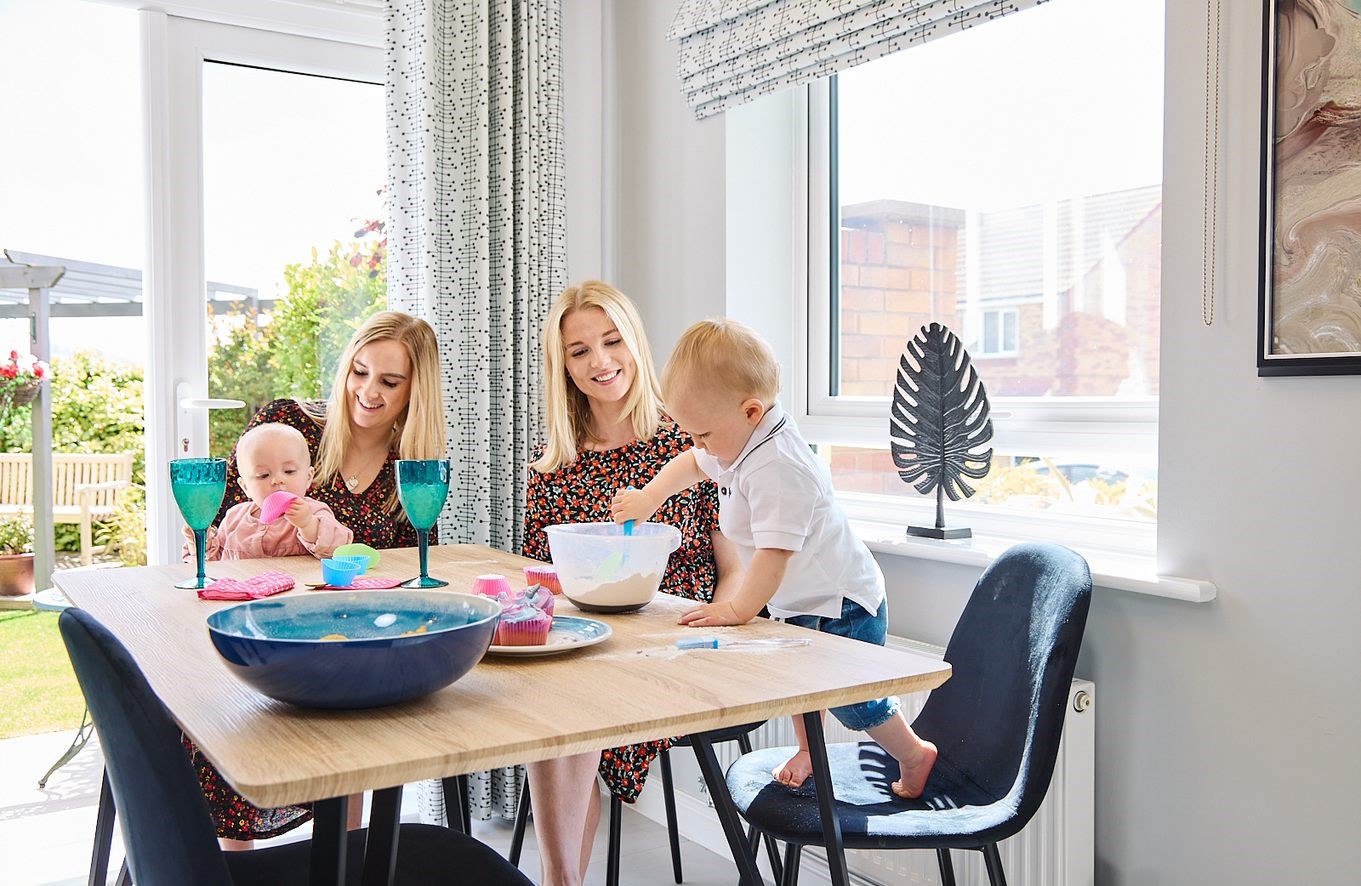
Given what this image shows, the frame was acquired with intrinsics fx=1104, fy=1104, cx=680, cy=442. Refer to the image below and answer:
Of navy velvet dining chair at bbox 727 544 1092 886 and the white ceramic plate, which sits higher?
the white ceramic plate

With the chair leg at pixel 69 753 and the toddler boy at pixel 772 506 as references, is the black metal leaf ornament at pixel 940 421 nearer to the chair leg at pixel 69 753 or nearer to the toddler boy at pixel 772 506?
the toddler boy at pixel 772 506

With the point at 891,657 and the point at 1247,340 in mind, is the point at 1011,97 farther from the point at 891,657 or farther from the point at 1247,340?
the point at 891,657

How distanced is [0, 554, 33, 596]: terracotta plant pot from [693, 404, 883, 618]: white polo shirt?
7.01 ft

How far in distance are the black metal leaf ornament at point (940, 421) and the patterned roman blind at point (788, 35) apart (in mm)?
578

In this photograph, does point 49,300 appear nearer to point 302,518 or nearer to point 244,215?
point 244,215

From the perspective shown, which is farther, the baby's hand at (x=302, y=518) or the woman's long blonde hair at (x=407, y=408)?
the woman's long blonde hair at (x=407, y=408)

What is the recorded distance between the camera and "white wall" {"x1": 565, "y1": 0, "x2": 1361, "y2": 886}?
4.93 ft

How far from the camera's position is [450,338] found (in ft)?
9.41

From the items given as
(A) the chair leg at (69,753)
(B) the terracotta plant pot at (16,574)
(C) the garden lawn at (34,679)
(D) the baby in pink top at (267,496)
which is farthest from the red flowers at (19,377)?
(D) the baby in pink top at (267,496)

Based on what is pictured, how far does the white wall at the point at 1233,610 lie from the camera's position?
1.50m

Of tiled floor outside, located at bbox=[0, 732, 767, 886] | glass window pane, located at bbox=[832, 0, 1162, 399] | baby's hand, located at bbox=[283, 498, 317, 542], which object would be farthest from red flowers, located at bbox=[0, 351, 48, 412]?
glass window pane, located at bbox=[832, 0, 1162, 399]

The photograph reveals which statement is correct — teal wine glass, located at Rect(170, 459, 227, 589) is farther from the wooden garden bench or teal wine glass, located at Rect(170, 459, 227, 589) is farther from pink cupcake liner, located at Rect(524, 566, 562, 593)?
the wooden garden bench

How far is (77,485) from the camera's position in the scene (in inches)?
118

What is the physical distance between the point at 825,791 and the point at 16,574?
2523 millimetres
